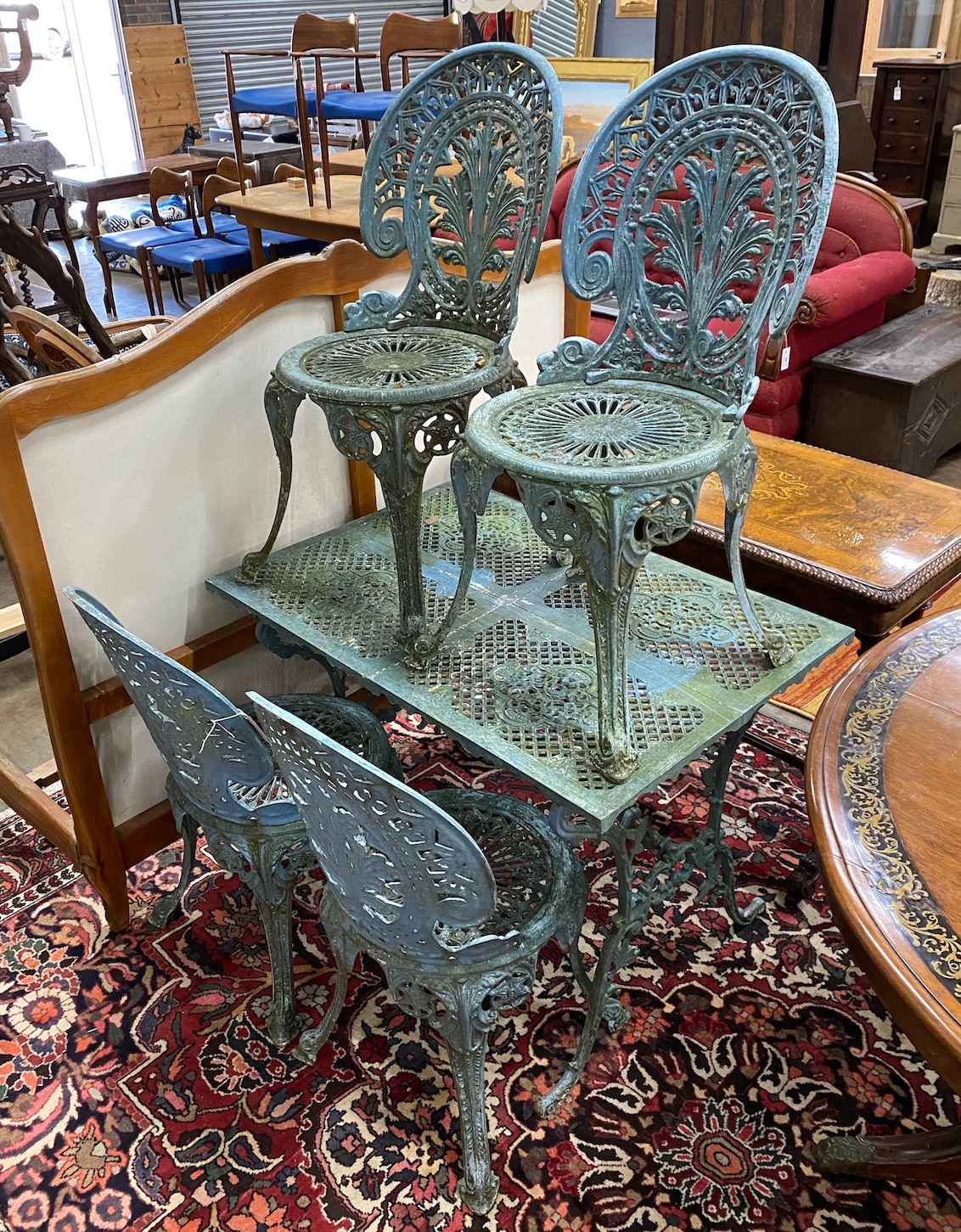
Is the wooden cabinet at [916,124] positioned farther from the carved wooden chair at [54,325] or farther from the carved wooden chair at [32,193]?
the carved wooden chair at [54,325]

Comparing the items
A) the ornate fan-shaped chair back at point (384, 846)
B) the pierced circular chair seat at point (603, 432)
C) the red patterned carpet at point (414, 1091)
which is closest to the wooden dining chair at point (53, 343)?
the pierced circular chair seat at point (603, 432)

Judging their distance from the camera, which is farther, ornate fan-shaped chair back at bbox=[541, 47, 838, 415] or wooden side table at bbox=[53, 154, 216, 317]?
wooden side table at bbox=[53, 154, 216, 317]

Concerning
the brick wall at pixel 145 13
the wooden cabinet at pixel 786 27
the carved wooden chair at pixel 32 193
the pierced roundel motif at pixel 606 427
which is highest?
the brick wall at pixel 145 13

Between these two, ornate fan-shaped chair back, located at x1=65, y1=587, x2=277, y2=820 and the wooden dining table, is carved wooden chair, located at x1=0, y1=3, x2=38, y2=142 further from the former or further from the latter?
ornate fan-shaped chair back, located at x1=65, y1=587, x2=277, y2=820

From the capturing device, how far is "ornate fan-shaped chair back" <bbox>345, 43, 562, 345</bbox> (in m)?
1.75

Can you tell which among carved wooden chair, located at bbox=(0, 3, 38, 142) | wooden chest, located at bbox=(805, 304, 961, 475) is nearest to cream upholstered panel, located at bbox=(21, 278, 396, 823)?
wooden chest, located at bbox=(805, 304, 961, 475)

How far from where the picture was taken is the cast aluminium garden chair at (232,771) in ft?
5.03

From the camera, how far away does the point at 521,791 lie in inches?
94.3

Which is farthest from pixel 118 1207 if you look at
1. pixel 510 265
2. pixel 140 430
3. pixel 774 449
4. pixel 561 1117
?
pixel 774 449

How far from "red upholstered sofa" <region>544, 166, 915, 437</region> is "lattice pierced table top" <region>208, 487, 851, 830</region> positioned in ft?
5.71

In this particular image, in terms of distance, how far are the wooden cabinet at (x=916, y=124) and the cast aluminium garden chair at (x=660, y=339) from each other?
613 centimetres

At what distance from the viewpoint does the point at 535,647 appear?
182cm

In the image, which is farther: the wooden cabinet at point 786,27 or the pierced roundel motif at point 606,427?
the wooden cabinet at point 786,27

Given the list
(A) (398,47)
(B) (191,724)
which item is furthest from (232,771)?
(A) (398,47)
